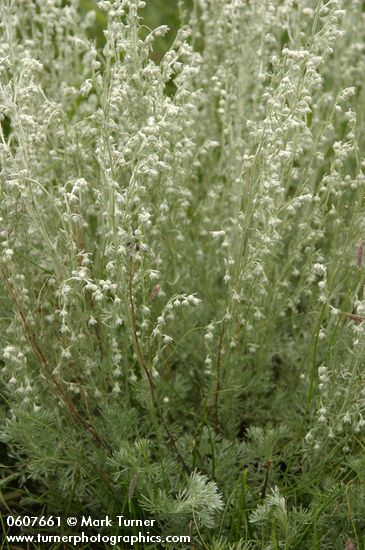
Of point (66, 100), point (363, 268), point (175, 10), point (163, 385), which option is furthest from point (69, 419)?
point (175, 10)

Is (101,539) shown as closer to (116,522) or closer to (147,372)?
(116,522)

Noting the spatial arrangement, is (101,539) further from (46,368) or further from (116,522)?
(46,368)

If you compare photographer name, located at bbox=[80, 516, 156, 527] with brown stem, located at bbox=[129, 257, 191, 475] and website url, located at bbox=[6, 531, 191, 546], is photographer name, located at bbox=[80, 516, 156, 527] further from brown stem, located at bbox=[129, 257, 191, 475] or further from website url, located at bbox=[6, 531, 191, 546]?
brown stem, located at bbox=[129, 257, 191, 475]

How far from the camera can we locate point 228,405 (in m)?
3.04

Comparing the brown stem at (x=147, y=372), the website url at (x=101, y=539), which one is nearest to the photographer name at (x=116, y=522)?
the website url at (x=101, y=539)

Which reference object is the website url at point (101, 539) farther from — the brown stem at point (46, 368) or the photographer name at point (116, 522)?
the brown stem at point (46, 368)

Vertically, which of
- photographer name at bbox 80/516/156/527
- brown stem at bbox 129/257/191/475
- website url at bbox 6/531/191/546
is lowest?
website url at bbox 6/531/191/546

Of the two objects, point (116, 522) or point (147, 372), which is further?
point (116, 522)

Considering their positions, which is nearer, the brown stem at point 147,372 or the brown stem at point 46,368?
the brown stem at point 147,372

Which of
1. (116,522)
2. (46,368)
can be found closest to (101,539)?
(116,522)

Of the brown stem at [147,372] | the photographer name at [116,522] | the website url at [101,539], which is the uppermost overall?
the brown stem at [147,372]

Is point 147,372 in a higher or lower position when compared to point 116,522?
higher

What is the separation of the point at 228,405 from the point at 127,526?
653mm

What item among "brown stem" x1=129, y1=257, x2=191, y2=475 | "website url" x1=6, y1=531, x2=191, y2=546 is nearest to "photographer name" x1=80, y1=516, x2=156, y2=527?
"website url" x1=6, y1=531, x2=191, y2=546
